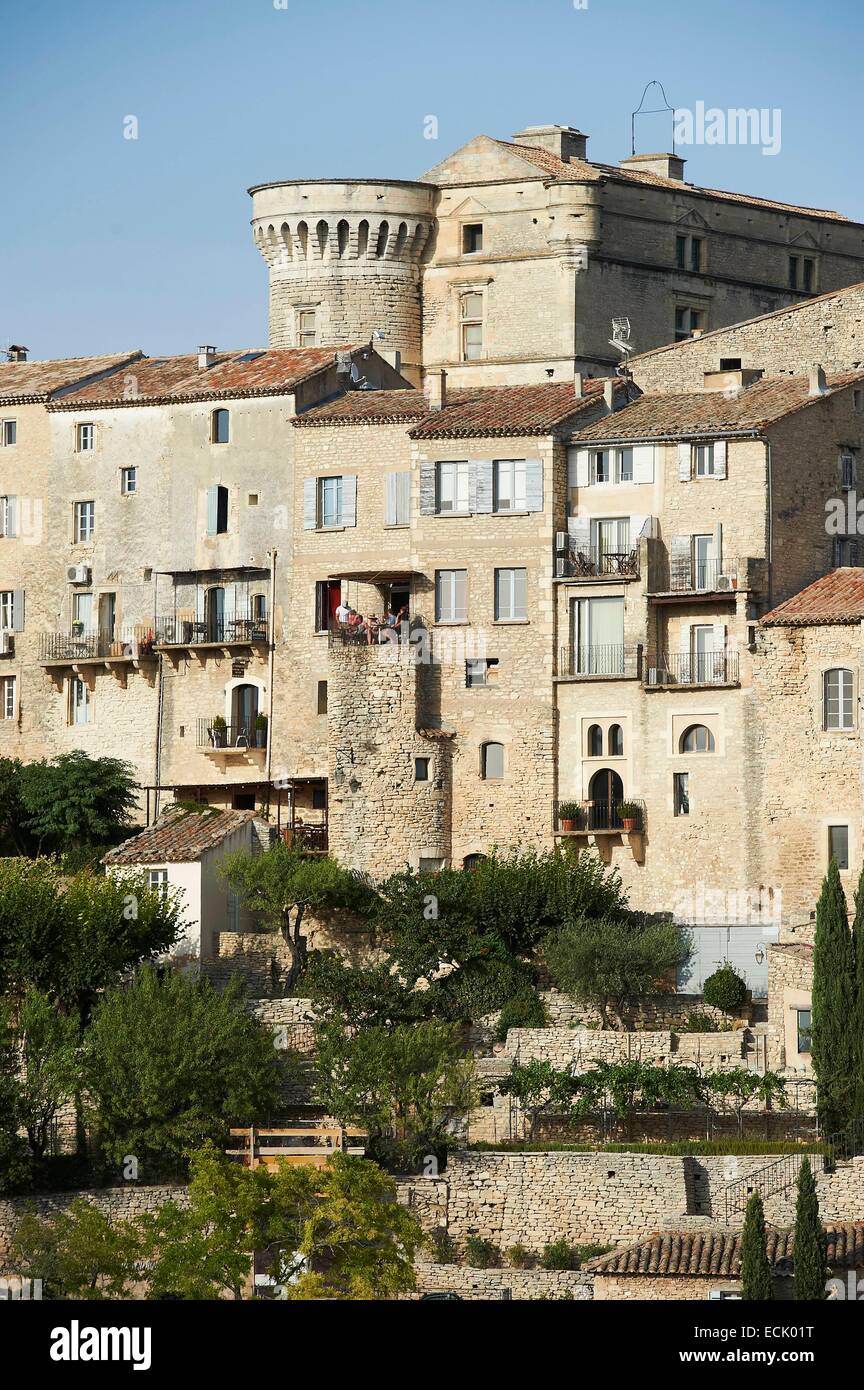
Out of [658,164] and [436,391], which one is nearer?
[436,391]

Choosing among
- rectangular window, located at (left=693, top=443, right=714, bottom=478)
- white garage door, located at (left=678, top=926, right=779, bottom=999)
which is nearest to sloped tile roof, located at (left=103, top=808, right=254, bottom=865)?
white garage door, located at (left=678, top=926, right=779, bottom=999)

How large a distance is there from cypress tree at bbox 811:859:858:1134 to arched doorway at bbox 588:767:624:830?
8881mm

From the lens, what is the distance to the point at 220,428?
6231 centimetres

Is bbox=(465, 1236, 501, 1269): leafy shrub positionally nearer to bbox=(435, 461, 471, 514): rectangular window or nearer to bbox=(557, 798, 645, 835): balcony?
bbox=(557, 798, 645, 835): balcony

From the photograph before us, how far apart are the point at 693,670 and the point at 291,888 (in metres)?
9.91

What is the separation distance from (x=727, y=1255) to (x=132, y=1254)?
961cm

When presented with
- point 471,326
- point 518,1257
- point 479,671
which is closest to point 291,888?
point 479,671

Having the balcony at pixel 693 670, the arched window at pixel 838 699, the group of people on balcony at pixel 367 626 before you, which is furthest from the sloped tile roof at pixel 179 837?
the arched window at pixel 838 699

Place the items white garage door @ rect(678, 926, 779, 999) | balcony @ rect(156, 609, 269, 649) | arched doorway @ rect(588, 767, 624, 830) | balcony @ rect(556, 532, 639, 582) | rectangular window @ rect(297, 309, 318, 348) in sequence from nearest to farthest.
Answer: white garage door @ rect(678, 926, 779, 999) < arched doorway @ rect(588, 767, 624, 830) < balcony @ rect(556, 532, 639, 582) < balcony @ rect(156, 609, 269, 649) < rectangular window @ rect(297, 309, 318, 348)

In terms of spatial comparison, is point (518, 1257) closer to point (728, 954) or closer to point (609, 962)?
point (609, 962)

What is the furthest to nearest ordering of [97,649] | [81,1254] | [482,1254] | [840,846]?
[97,649]
[840,846]
[482,1254]
[81,1254]

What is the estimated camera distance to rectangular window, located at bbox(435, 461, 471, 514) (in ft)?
190
